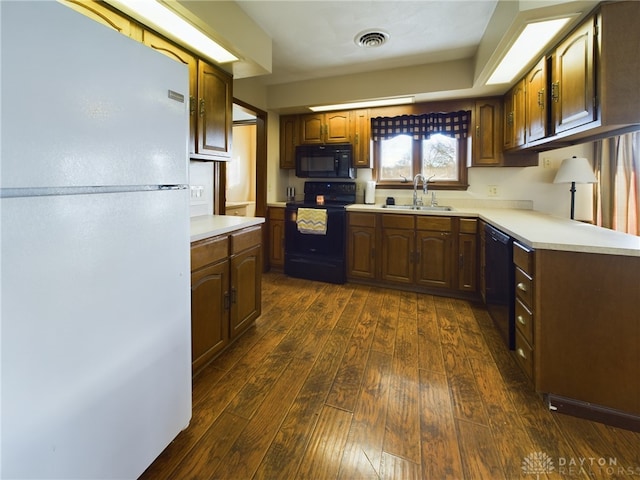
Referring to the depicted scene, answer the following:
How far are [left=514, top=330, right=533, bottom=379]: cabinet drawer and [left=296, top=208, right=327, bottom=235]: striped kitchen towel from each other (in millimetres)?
2173

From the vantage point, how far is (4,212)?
692mm

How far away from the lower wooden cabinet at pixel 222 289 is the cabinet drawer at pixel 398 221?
5.10 ft

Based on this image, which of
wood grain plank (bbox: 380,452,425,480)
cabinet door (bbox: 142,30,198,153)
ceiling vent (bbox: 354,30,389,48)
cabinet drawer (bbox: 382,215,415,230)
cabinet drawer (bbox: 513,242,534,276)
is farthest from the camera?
cabinet drawer (bbox: 382,215,415,230)

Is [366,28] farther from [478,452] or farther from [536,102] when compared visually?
[478,452]

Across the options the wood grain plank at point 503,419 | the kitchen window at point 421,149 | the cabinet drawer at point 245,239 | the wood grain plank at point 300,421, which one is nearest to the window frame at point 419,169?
the kitchen window at point 421,149

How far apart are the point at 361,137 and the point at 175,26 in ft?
7.54

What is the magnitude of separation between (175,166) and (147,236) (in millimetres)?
307

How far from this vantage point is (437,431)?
1411mm

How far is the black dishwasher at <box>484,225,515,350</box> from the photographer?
6.61 ft

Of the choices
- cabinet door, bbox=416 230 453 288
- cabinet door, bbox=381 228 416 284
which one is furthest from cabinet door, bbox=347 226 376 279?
cabinet door, bbox=416 230 453 288

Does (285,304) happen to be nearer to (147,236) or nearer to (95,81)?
(147,236)

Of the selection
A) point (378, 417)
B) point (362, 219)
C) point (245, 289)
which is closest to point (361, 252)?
point (362, 219)

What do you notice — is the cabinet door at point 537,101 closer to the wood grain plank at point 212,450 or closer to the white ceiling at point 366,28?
the white ceiling at point 366,28

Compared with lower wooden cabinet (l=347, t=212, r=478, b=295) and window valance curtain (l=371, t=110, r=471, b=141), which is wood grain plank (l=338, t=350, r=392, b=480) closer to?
lower wooden cabinet (l=347, t=212, r=478, b=295)
